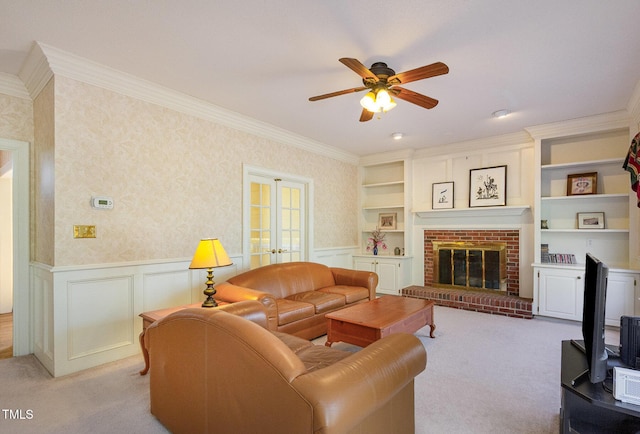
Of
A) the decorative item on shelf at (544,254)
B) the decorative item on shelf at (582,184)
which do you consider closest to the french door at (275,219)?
the decorative item on shelf at (544,254)

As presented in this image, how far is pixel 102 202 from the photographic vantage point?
120 inches

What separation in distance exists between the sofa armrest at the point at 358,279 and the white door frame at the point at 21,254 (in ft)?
11.6

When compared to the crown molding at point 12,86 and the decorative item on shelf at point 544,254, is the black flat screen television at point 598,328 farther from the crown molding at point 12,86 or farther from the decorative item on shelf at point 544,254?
the crown molding at point 12,86

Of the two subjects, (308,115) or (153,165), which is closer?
(153,165)

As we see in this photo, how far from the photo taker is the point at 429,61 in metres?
2.86

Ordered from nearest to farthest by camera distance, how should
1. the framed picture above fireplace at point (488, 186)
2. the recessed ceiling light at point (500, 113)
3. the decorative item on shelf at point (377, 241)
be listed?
the recessed ceiling light at point (500, 113), the framed picture above fireplace at point (488, 186), the decorative item on shelf at point (377, 241)

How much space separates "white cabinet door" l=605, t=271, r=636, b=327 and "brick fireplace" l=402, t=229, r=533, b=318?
0.87m

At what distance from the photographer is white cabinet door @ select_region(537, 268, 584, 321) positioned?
431 cm

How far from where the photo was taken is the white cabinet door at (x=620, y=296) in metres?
3.95

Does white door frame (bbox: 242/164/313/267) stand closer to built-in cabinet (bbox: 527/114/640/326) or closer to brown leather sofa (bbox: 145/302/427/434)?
brown leather sofa (bbox: 145/302/427/434)

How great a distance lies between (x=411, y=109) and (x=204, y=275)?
3.16 meters

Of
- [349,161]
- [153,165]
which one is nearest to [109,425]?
[153,165]

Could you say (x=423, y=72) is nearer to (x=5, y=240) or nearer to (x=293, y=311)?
(x=293, y=311)

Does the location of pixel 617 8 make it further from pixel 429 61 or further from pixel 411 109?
pixel 411 109
